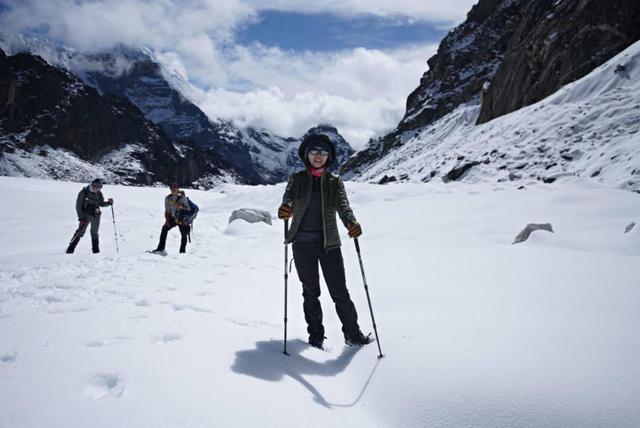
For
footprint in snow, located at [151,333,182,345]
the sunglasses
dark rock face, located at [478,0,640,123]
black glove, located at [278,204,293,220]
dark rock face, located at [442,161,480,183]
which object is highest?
dark rock face, located at [478,0,640,123]

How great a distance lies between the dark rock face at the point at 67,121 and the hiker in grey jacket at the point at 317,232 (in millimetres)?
177221

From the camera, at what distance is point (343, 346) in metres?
4.06

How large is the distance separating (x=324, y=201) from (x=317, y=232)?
34 cm

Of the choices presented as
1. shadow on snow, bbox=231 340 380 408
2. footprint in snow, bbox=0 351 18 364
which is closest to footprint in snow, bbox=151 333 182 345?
shadow on snow, bbox=231 340 380 408

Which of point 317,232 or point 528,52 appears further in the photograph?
point 528,52

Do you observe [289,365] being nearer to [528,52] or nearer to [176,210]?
[176,210]

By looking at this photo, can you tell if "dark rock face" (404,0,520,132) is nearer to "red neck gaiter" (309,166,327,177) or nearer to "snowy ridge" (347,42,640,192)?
"snowy ridge" (347,42,640,192)

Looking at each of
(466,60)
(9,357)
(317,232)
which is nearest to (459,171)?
(317,232)

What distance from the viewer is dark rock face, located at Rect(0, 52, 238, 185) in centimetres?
15100

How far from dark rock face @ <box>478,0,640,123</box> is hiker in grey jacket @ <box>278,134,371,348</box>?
4668cm

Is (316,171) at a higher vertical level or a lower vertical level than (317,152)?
lower

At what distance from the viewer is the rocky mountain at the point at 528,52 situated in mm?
39344

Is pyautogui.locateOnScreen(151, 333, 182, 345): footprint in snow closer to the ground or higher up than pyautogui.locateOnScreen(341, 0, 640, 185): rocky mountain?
closer to the ground

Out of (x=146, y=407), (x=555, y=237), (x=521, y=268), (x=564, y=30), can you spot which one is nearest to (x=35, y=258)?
(x=146, y=407)
